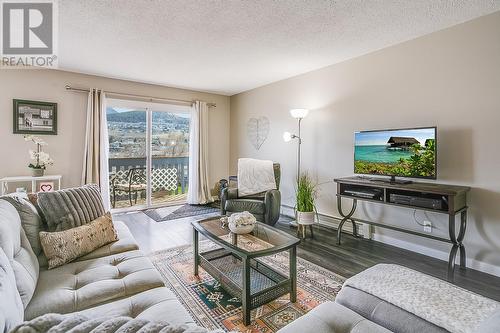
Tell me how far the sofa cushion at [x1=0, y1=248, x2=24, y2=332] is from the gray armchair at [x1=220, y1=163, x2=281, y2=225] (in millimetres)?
2741

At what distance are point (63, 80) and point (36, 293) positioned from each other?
3.85 metres

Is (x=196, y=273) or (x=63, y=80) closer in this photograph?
(x=196, y=273)

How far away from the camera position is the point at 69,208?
6.16 feet

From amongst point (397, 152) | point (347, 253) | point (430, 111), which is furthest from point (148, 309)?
point (430, 111)

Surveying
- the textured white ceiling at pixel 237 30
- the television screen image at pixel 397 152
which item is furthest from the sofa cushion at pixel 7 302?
the television screen image at pixel 397 152

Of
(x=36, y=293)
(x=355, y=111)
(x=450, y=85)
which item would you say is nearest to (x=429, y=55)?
(x=450, y=85)

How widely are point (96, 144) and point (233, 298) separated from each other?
11.7ft

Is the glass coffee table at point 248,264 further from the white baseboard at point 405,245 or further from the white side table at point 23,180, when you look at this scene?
the white side table at point 23,180

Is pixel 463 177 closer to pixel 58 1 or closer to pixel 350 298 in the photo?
pixel 350 298

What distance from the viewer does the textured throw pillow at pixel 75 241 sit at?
5.28ft

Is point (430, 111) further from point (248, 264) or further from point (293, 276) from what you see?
point (248, 264)

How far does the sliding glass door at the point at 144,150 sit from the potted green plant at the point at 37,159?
1.03 metres

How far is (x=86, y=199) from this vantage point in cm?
205

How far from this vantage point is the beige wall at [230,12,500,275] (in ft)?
7.70
